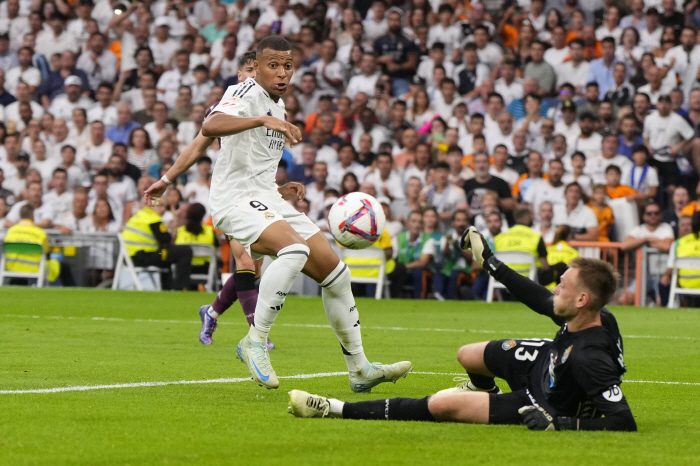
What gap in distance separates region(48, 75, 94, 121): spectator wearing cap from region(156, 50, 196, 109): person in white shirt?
159 centimetres

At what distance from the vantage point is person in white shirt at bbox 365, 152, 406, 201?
62.3 ft

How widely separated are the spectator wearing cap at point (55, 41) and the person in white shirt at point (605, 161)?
39.3ft

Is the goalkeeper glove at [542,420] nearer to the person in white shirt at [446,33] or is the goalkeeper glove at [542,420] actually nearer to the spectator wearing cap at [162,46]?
the person in white shirt at [446,33]

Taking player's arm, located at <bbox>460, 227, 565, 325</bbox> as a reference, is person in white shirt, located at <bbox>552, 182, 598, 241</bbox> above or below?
below

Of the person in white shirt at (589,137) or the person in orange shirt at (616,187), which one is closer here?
the person in orange shirt at (616,187)

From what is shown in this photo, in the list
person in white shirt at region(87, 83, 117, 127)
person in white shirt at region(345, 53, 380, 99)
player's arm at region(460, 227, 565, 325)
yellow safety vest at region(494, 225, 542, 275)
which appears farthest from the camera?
person in white shirt at region(87, 83, 117, 127)

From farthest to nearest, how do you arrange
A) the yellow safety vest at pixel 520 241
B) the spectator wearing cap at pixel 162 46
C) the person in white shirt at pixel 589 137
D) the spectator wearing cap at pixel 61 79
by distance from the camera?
the spectator wearing cap at pixel 162 46 < the spectator wearing cap at pixel 61 79 < the person in white shirt at pixel 589 137 < the yellow safety vest at pixel 520 241

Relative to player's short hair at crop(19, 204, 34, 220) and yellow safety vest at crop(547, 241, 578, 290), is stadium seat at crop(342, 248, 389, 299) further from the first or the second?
player's short hair at crop(19, 204, 34, 220)

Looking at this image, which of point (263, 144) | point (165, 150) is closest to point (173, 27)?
point (165, 150)

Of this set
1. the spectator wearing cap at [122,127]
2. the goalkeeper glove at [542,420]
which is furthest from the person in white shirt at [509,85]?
the goalkeeper glove at [542,420]

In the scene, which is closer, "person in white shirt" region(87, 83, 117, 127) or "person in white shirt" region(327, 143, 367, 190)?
"person in white shirt" region(327, 143, 367, 190)

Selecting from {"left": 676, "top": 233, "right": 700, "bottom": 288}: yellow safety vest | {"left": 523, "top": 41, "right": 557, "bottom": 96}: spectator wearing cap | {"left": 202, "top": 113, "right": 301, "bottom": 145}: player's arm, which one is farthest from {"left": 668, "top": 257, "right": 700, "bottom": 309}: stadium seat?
{"left": 202, "top": 113, "right": 301, "bottom": 145}: player's arm

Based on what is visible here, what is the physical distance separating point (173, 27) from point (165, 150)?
196 inches

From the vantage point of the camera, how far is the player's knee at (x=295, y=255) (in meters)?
7.12
